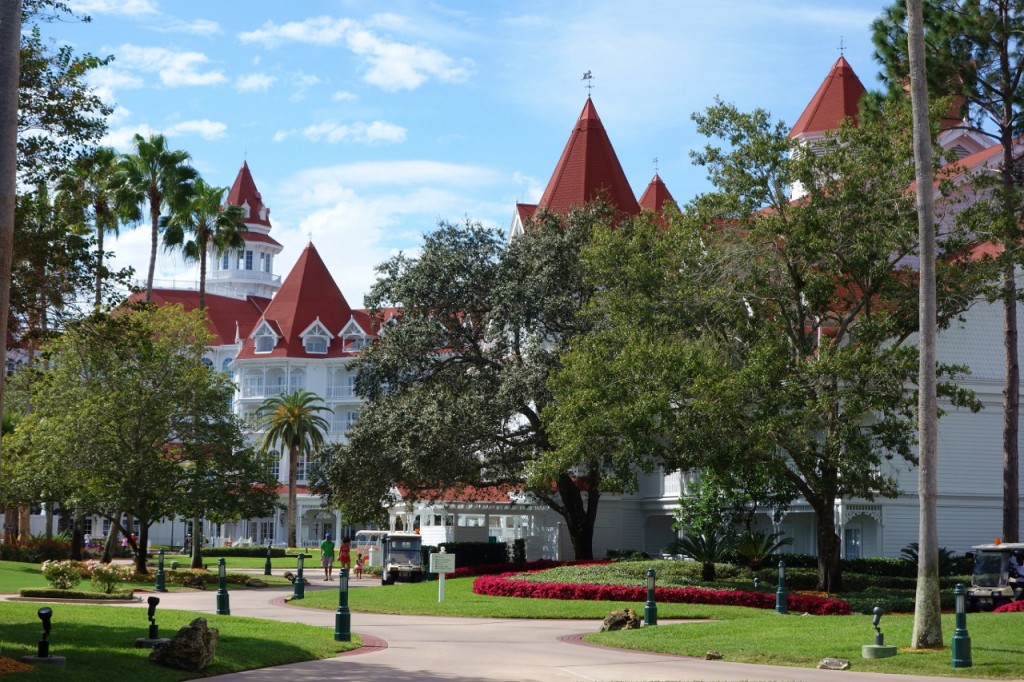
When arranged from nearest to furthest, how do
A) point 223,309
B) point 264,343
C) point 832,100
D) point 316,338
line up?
point 832,100
point 316,338
point 264,343
point 223,309

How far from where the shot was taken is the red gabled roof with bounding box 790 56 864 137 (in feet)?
183

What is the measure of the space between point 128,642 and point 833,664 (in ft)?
32.2

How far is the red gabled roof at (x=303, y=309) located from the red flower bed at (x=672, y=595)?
213ft

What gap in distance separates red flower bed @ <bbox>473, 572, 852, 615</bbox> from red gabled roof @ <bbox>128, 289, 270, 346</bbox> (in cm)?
7033

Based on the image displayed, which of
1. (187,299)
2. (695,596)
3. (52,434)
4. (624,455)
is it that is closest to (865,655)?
(695,596)

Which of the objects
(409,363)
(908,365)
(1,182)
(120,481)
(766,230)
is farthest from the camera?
(409,363)

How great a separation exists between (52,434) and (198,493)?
5.59 meters

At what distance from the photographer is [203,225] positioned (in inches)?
2377

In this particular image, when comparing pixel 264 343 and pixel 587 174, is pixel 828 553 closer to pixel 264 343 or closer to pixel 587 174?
pixel 587 174

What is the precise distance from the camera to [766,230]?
30.0m

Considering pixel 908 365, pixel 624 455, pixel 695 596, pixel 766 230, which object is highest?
pixel 766 230

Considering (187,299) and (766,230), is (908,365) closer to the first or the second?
(766,230)

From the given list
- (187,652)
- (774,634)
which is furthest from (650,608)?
(187,652)

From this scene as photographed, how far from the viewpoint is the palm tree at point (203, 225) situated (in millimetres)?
58312
